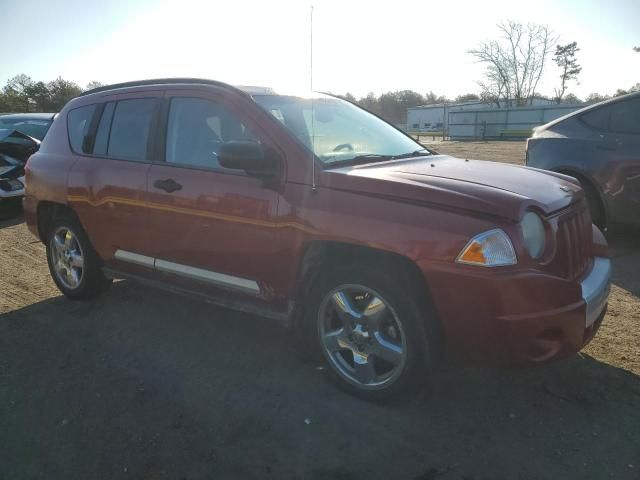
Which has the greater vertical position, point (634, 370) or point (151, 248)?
point (151, 248)

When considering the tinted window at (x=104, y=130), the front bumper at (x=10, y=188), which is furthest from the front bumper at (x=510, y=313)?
→ the front bumper at (x=10, y=188)

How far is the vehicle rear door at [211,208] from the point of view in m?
3.21

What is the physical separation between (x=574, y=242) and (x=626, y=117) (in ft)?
11.3

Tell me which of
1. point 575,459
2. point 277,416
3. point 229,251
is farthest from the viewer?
point 229,251

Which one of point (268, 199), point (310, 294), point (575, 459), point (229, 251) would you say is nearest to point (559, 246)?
point (575, 459)

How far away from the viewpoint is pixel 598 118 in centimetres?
572

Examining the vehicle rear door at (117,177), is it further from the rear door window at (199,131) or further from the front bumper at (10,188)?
the front bumper at (10,188)

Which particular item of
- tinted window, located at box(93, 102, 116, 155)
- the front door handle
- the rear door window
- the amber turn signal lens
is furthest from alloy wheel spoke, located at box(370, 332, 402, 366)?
tinted window, located at box(93, 102, 116, 155)

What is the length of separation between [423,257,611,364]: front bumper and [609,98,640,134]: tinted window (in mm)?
3625

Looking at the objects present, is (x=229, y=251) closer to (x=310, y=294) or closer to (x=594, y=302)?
(x=310, y=294)

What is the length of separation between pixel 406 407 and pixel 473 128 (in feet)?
148

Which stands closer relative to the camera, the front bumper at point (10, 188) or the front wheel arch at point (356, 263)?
the front wheel arch at point (356, 263)

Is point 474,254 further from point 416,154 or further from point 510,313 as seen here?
point 416,154

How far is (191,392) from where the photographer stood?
317cm
